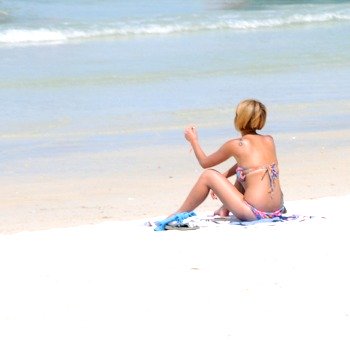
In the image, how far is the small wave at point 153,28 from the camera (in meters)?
18.4

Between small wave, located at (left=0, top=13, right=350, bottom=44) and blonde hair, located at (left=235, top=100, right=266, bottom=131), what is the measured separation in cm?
1123

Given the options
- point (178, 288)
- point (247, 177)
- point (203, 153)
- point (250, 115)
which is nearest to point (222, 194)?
point (247, 177)

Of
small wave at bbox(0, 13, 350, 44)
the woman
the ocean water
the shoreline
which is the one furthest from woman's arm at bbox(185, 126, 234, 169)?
small wave at bbox(0, 13, 350, 44)

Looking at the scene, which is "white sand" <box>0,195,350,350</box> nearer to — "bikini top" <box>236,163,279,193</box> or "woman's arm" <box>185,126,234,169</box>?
"bikini top" <box>236,163,279,193</box>

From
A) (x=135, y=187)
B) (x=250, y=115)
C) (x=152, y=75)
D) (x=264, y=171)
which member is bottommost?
(x=135, y=187)

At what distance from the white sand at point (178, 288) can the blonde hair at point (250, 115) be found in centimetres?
68

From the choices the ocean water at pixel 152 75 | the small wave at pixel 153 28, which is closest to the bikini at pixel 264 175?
the ocean water at pixel 152 75

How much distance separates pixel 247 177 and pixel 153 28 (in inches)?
498

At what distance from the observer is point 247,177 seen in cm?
704

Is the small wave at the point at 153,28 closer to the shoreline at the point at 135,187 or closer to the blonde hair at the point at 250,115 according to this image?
the shoreline at the point at 135,187

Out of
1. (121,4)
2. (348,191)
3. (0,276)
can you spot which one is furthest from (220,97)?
(121,4)

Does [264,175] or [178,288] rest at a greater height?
[264,175]

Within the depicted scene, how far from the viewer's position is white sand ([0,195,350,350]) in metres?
4.88

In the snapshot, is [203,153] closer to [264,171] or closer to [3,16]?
[264,171]
